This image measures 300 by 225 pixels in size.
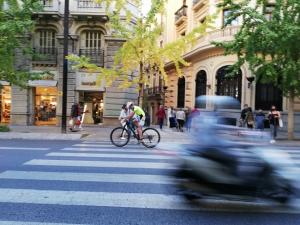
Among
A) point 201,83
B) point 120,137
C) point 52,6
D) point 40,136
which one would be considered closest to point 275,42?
point 120,137

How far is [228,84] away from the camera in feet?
85.8

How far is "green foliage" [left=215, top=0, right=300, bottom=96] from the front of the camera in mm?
16859

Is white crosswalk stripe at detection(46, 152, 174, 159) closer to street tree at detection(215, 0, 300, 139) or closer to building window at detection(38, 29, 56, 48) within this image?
street tree at detection(215, 0, 300, 139)

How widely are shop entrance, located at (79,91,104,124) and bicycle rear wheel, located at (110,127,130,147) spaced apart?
12964 millimetres

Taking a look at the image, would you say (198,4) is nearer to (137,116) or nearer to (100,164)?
(137,116)

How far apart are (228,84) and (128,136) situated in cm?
1410

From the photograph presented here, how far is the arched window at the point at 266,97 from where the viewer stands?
24.3 m

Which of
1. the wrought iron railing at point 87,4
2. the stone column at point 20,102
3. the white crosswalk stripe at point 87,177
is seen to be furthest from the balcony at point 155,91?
the white crosswalk stripe at point 87,177

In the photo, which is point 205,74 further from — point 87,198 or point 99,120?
point 87,198

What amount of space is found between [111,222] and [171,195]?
5.40ft

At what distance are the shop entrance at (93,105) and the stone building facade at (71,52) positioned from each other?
0.47 m

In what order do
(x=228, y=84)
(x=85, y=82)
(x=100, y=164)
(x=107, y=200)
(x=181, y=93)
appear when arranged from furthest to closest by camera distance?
(x=181, y=93) < (x=228, y=84) < (x=85, y=82) < (x=100, y=164) < (x=107, y=200)

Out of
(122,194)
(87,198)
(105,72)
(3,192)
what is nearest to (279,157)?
(122,194)

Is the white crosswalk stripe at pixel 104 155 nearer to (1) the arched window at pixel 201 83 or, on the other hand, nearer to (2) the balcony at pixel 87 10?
(2) the balcony at pixel 87 10
